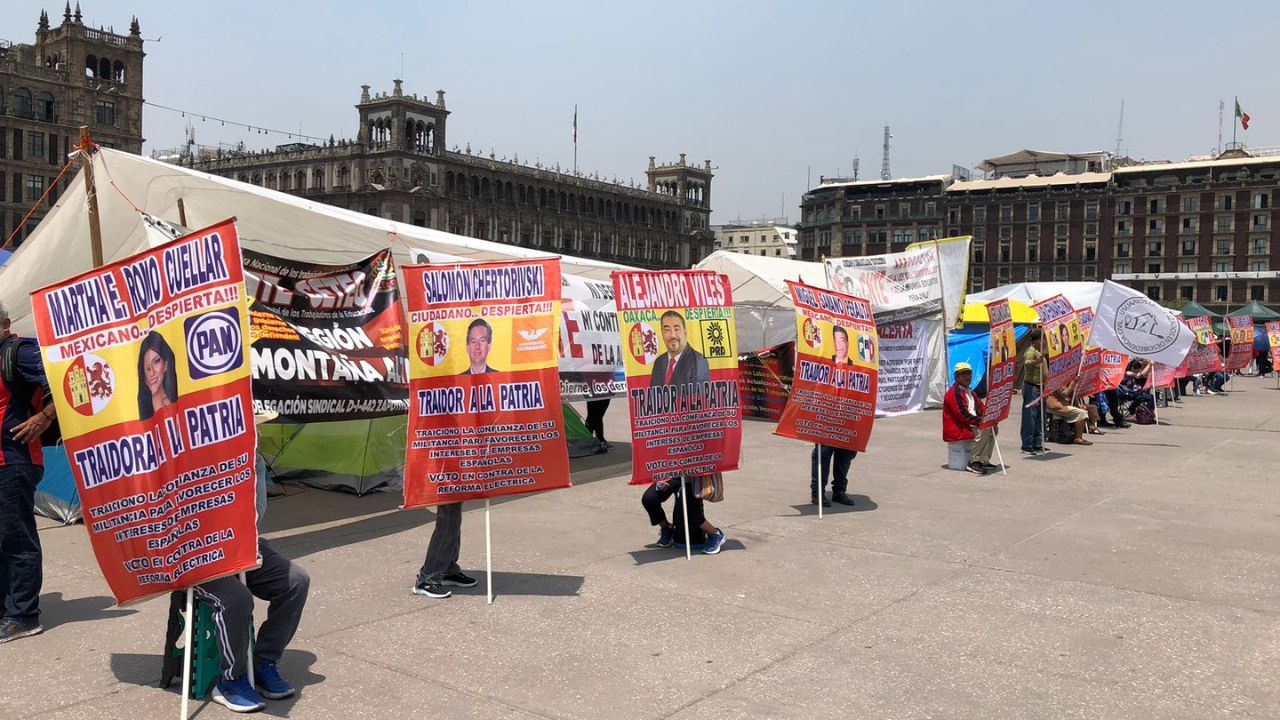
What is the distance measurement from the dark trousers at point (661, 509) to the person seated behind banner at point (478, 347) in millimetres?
1942

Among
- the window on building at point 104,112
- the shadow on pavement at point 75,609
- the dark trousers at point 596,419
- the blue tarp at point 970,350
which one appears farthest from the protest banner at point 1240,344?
the window on building at point 104,112

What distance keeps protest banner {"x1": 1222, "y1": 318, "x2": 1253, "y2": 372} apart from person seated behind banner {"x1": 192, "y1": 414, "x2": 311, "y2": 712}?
110ft

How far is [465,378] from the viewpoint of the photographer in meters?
7.31

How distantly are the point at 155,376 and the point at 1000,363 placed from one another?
11.4m

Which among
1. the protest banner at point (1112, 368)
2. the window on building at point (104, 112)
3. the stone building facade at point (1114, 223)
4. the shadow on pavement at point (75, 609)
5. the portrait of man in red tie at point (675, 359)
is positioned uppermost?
the window on building at point (104, 112)

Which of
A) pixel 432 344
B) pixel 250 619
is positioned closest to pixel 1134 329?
pixel 432 344

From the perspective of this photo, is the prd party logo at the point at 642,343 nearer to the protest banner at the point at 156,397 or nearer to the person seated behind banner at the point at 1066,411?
the protest banner at the point at 156,397

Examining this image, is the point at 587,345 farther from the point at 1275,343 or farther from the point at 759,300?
the point at 1275,343

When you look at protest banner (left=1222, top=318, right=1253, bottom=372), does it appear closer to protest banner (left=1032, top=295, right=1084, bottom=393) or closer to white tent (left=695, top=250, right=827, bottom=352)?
white tent (left=695, top=250, right=827, bottom=352)

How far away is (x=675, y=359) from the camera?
8.66 m

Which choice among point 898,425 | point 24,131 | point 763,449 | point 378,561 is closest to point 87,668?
point 378,561

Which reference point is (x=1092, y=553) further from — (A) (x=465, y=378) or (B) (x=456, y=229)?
(B) (x=456, y=229)

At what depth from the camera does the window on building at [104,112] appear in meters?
82.5

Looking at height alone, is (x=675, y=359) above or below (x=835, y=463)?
above
